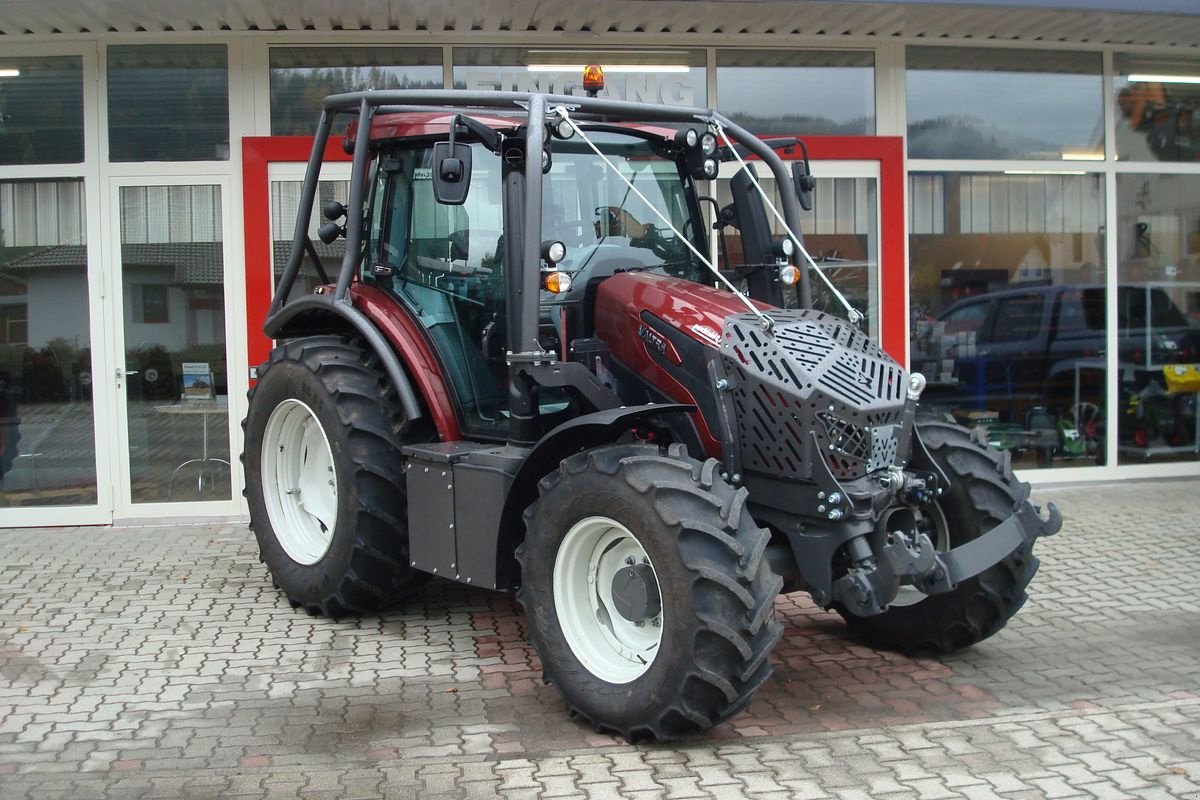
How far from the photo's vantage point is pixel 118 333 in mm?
9008

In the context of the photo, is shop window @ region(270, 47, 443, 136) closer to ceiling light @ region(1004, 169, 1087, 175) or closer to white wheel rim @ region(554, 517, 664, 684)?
ceiling light @ region(1004, 169, 1087, 175)

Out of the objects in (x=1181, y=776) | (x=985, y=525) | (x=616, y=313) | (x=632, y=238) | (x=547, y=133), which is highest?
(x=547, y=133)

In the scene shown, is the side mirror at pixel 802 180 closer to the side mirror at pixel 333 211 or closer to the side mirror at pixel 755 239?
the side mirror at pixel 755 239

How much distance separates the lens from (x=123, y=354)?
Answer: 356 inches

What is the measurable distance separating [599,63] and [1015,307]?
13.2 feet

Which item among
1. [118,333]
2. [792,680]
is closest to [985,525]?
[792,680]

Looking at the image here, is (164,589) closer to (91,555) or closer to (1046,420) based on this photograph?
(91,555)

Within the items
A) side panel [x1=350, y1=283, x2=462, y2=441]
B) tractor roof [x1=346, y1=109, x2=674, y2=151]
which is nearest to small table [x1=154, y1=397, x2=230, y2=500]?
side panel [x1=350, y1=283, x2=462, y2=441]

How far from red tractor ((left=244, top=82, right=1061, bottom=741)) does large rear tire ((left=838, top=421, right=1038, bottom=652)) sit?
0.01 metres

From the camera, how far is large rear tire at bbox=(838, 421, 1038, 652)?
211 inches

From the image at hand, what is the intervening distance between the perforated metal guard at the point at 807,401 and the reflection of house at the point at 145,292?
530 centimetres

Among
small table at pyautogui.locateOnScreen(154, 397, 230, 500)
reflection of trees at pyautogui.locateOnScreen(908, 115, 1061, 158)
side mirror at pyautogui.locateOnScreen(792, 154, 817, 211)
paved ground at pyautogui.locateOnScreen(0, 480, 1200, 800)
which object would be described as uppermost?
reflection of trees at pyautogui.locateOnScreen(908, 115, 1061, 158)

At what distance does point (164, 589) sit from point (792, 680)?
3850mm

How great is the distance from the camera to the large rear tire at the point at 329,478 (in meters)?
6.12
